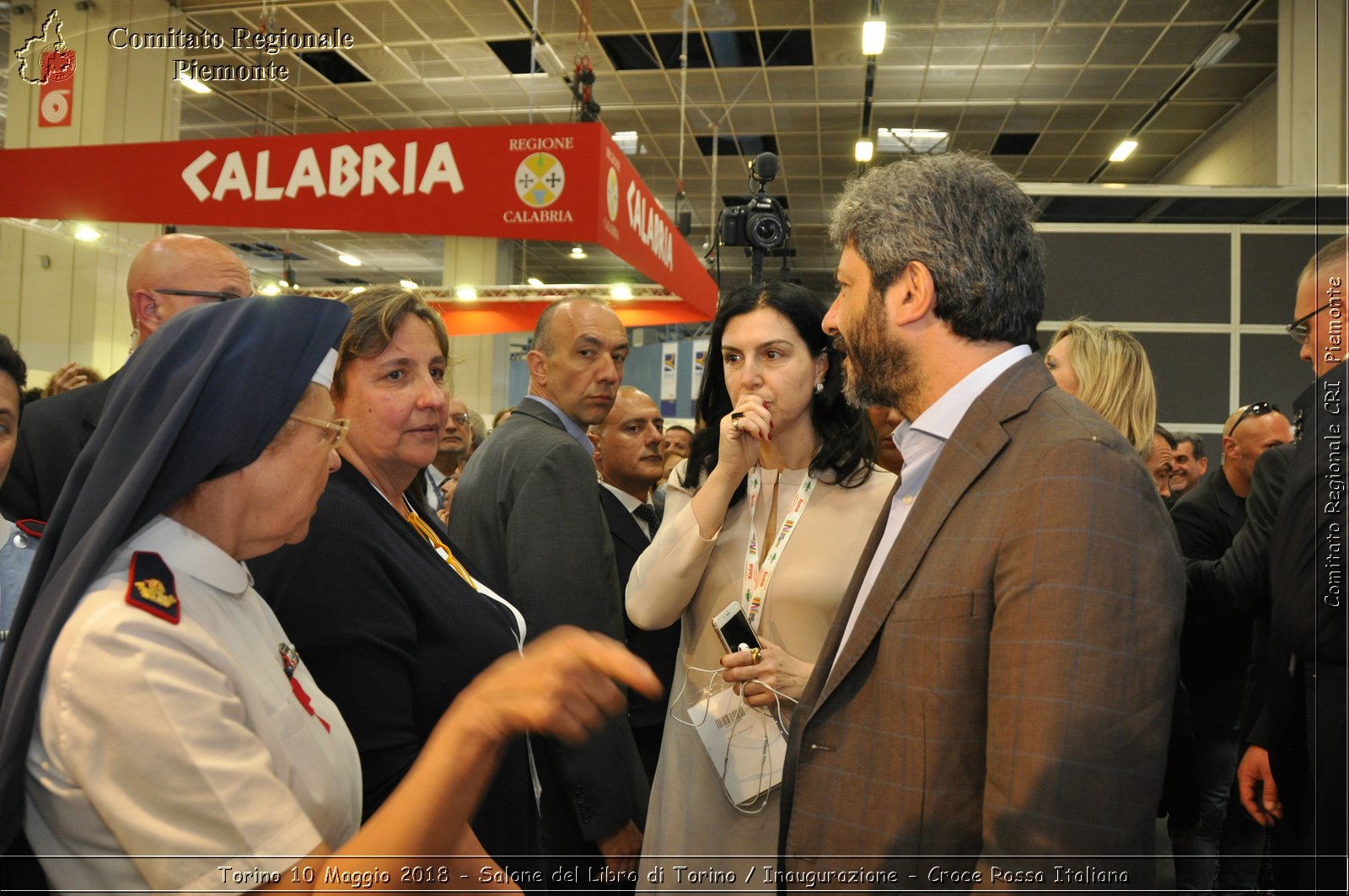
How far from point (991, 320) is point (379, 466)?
114 centimetres

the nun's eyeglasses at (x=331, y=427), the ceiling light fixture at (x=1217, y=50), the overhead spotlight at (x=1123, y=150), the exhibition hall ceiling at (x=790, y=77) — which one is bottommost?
the nun's eyeglasses at (x=331, y=427)

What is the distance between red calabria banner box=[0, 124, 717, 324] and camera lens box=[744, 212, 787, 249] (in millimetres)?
999

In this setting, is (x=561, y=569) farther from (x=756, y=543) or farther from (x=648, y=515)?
(x=648, y=515)

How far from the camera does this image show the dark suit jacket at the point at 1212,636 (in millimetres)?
3162

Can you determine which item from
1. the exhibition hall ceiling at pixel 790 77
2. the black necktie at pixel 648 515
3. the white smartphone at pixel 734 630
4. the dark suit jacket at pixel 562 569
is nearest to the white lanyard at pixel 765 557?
the white smartphone at pixel 734 630

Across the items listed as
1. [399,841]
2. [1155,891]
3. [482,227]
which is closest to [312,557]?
[399,841]

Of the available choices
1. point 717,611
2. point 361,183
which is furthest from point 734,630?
point 361,183

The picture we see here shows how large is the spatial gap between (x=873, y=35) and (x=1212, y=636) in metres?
6.67

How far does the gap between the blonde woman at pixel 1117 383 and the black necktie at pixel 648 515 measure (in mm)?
1578

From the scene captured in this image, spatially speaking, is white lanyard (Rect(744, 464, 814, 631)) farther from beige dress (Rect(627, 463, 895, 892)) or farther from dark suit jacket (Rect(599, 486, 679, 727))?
dark suit jacket (Rect(599, 486, 679, 727))

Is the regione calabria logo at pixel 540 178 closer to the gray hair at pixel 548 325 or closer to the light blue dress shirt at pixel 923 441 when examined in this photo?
Result: the gray hair at pixel 548 325

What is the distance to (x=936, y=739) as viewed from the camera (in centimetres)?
122

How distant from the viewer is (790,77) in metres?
9.59

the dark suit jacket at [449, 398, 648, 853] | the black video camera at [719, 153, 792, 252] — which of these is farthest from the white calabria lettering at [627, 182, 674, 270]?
the dark suit jacket at [449, 398, 648, 853]
